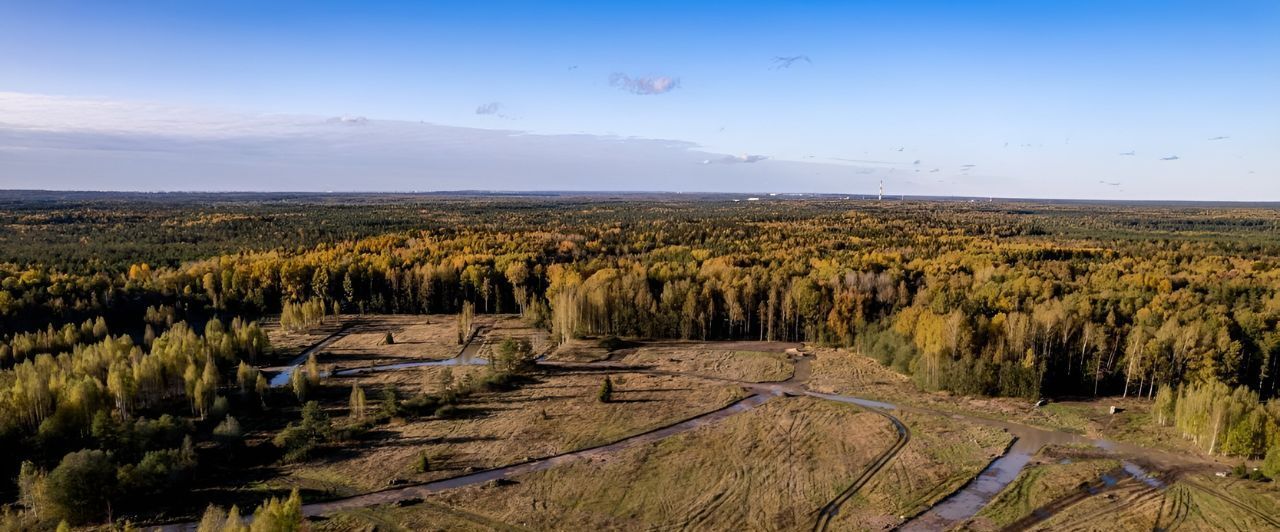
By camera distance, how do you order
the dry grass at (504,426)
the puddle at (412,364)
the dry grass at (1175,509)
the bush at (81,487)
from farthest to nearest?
1. the puddle at (412,364)
2. the dry grass at (504,426)
3. the dry grass at (1175,509)
4. the bush at (81,487)

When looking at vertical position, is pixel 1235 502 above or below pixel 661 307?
below

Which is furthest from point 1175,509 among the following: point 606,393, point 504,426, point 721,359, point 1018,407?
point 721,359

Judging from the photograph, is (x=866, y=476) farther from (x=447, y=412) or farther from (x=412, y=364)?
(x=412, y=364)

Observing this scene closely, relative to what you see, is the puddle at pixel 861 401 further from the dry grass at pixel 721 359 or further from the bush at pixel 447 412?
the bush at pixel 447 412

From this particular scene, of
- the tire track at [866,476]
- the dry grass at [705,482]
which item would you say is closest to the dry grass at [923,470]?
the tire track at [866,476]

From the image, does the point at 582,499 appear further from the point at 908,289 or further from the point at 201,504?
the point at 908,289

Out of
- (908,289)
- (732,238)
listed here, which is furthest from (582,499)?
(732,238)
